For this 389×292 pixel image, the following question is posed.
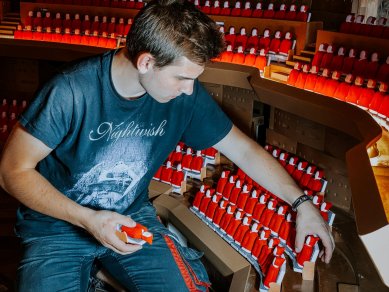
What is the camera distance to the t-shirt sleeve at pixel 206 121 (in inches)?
54.7

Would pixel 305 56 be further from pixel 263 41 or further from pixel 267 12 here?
pixel 267 12

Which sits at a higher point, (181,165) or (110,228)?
(110,228)

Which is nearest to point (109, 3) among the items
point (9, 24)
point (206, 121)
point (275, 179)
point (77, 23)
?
point (77, 23)

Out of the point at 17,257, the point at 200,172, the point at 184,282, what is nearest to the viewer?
the point at 184,282

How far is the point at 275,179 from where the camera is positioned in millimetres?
1282

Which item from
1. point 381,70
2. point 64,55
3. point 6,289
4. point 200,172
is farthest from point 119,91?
point 64,55

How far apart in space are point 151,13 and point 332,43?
2.17 meters

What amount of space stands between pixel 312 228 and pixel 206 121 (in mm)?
438

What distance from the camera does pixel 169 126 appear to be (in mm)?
1349

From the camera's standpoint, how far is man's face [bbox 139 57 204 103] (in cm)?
113

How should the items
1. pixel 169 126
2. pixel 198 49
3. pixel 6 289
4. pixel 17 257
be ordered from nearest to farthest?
pixel 198 49 < pixel 169 126 < pixel 6 289 < pixel 17 257

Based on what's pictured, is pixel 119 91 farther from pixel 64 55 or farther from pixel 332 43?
pixel 64 55

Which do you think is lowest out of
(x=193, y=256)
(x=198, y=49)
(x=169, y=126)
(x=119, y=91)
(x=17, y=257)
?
(x=17, y=257)

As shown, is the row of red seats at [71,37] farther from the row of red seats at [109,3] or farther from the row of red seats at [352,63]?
the row of red seats at [352,63]
